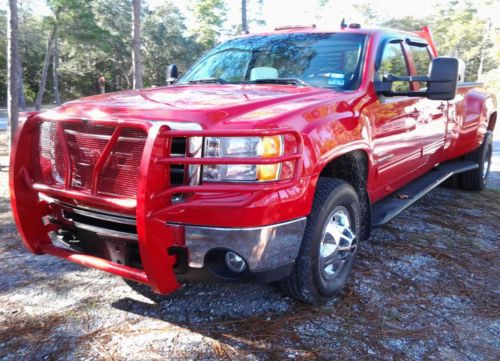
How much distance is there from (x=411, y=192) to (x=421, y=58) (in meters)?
1.55

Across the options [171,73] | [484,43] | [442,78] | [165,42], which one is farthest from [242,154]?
[484,43]

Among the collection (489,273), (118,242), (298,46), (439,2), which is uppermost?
(439,2)

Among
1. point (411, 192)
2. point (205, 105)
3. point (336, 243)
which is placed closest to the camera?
point (205, 105)

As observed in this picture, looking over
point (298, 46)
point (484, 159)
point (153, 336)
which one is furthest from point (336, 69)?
point (484, 159)

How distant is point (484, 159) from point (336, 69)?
3.87 m

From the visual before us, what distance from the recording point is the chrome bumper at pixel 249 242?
218 cm

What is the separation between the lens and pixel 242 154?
225 cm

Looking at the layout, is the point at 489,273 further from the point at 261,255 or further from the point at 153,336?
the point at 153,336

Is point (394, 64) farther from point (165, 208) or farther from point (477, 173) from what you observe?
point (477, 173)

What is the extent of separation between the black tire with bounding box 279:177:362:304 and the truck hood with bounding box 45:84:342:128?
55 cm

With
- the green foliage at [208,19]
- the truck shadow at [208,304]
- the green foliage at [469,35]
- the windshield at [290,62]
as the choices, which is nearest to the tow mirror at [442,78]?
the windshield at [290,62]

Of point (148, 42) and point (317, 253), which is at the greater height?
point (148, 42)

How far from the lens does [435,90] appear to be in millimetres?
3219

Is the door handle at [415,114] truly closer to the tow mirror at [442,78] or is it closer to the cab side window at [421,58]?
the cab side window at [421,58]
